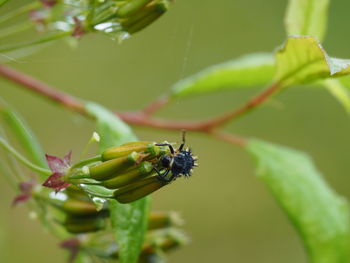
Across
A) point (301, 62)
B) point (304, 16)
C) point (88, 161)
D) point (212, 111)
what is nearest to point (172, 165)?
point (88, 161)

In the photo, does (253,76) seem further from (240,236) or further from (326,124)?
(326,124)

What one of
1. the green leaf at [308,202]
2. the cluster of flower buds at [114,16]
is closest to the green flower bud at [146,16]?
the cluster of flower buds at [114,16]

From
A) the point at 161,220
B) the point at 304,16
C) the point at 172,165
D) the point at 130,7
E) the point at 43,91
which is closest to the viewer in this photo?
the point at 172,165

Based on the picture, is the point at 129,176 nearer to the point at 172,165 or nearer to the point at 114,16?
the point at 172,165

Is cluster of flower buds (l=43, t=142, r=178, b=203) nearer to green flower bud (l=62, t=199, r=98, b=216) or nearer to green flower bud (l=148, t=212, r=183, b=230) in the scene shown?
green flower bud (l=62, t=199, r=98, b=216)

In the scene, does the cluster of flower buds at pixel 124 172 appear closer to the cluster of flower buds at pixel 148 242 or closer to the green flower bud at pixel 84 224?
the green flower bud at pixel 84 224

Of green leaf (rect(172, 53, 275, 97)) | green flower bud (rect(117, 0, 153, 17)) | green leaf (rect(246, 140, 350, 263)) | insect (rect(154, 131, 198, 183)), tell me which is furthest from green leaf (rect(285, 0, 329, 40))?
insect (rect(154, 131, 198, 183))
